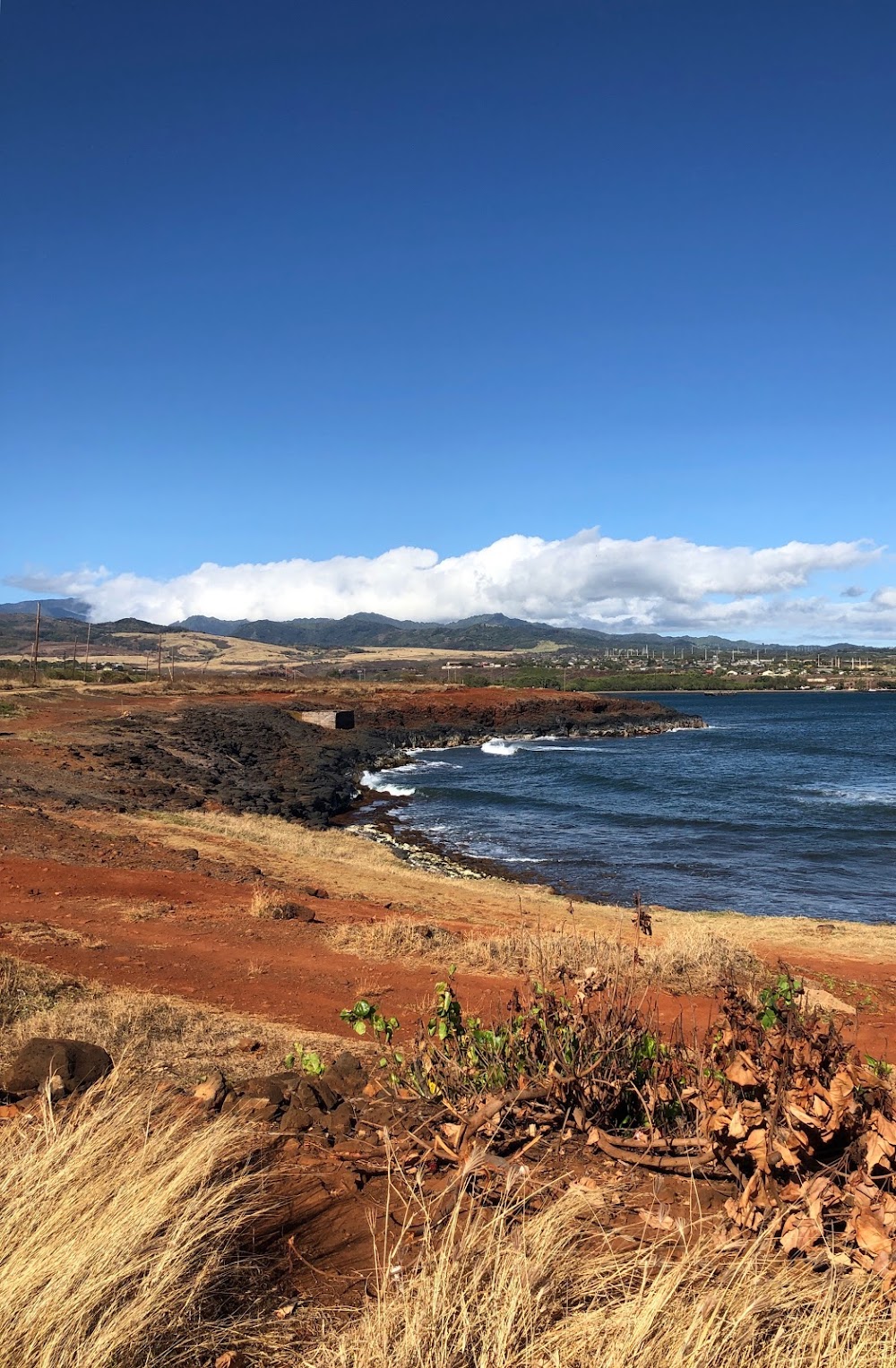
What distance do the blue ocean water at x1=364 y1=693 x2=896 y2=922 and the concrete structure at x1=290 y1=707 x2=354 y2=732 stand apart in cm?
719

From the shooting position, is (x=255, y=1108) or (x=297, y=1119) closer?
(x=297, y=1119)

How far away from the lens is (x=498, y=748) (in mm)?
61031

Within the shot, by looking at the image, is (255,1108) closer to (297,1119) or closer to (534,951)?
(297,1119)

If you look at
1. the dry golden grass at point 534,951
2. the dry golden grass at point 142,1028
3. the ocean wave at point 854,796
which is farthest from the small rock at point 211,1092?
the ocean wave at point 854,796

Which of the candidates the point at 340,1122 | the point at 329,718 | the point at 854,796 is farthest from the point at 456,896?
the point at 329,718

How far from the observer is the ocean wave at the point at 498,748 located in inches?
2298

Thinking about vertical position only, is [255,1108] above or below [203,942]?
above

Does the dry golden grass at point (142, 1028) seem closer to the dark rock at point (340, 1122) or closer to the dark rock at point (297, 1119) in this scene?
the dark rock at point (297, 1119)

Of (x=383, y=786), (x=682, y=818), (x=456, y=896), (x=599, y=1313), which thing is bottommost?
(x=383, y=786)

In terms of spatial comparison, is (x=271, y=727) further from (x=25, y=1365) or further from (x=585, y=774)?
(x=25, y=1365)

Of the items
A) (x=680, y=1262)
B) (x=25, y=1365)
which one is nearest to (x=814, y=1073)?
(x=680, y=1262)

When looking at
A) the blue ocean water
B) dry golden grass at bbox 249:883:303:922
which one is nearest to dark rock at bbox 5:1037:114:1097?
dry golden grass at bbox 249:883:303:922

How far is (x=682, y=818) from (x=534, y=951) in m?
23.8

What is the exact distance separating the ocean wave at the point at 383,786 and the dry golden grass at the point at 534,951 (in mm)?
27692
